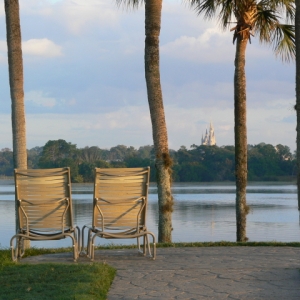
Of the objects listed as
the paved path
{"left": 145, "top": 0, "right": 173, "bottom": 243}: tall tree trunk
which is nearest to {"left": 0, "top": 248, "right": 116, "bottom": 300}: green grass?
the paved path

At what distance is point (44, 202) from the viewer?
6.32 meters

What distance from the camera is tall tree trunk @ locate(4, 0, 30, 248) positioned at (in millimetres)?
8281

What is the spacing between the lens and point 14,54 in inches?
331

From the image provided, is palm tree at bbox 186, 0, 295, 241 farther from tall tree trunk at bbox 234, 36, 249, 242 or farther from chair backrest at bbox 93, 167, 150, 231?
chair backrest at bbox 93, 167, 150, 231

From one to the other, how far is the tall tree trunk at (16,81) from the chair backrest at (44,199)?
6.07ft

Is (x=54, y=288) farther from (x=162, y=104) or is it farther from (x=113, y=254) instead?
(x=162, y=104)

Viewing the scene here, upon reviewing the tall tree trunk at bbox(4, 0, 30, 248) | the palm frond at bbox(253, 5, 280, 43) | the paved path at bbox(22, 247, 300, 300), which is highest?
the palm frond at bbox(253, 5, 280, 43)

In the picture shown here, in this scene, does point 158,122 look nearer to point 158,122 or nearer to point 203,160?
point 158,122

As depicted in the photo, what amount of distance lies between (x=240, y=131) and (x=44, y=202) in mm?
5813

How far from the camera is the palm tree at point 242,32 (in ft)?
37.6

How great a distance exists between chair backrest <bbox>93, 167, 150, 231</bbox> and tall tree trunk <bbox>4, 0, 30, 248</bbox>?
6.77 ft

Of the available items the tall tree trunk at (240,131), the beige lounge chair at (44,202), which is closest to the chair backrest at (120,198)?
the beige lounge chair at (44,202)

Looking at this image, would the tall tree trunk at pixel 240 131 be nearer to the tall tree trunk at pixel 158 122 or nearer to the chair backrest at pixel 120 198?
the tall tree trunk at pixel 158 122

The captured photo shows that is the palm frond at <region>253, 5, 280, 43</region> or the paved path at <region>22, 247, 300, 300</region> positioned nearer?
the paved path at <region>22, 247, 300, 300</region>
